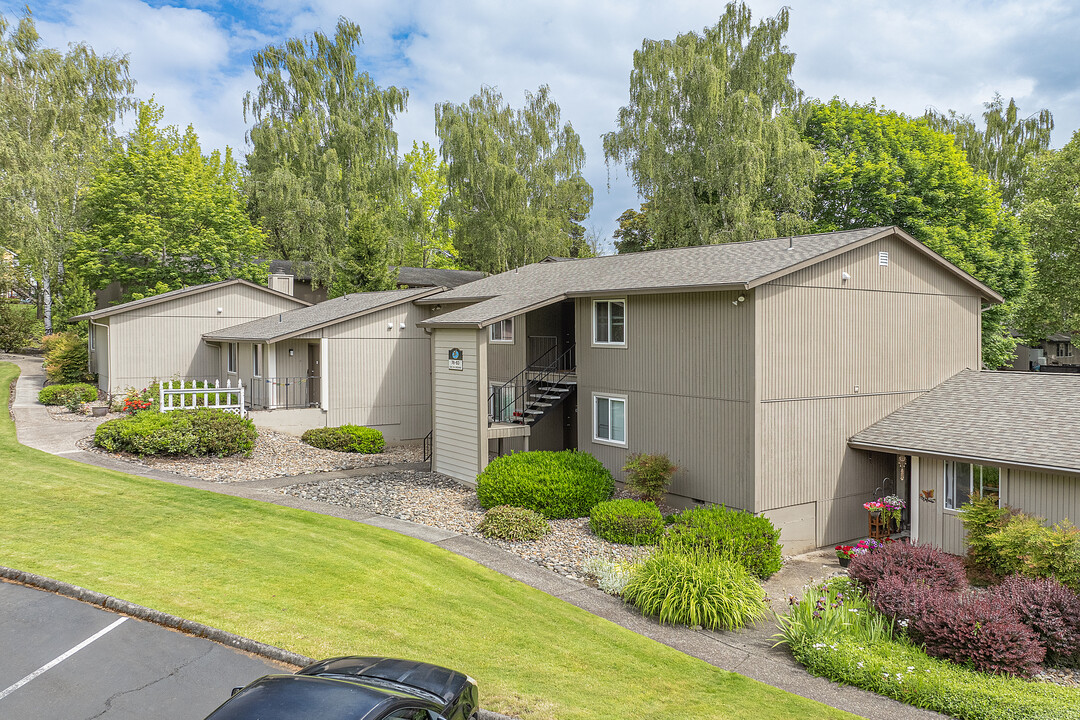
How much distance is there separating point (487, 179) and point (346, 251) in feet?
33.6

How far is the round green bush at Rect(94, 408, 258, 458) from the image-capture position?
18.9m

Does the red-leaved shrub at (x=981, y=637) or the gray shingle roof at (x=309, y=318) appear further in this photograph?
the gray shingle roof at (x=309, y=318)

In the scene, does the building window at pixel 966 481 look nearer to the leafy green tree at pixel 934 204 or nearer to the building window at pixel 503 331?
the building window at pixel 503 331

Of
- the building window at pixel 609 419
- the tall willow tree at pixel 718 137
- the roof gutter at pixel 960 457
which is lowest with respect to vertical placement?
the roof gutter at pixel 960 457

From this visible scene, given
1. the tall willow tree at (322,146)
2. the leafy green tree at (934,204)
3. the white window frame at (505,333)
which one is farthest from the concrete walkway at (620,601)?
the tall willow tree at (322,146)

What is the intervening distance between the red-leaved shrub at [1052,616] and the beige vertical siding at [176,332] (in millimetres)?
29601

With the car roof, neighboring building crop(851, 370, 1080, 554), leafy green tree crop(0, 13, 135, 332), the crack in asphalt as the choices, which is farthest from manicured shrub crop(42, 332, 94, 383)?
neighboring building crop(851, 370, 1080, 554)

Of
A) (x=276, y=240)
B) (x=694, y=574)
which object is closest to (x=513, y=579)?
(x=694, y=574)

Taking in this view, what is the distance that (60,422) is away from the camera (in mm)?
23531

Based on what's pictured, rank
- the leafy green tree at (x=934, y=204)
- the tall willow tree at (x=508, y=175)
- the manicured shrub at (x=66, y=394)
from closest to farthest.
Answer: the manicured shrub at (x=66, y=394) → the leafy green tree at (x=934, y=204) → the tall willow tree at (x=508, y=175)

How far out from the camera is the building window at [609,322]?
60.7 ft

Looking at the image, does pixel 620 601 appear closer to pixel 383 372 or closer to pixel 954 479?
pixel 954 479

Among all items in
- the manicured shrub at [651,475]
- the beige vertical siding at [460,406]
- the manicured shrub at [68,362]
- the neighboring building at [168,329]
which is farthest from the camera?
the manicured shrub at [68,362]

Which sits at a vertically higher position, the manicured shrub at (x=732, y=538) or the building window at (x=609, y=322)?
the building window at (x=609, y=322)
